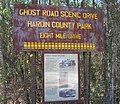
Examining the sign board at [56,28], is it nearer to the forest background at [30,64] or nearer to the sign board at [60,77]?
the sign board at [60,77]

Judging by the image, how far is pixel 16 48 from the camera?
6.18 m

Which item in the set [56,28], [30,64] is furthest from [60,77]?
[30,64]

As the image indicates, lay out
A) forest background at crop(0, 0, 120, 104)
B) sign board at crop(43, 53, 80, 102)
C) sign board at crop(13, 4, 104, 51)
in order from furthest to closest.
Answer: forest background at crop(0, 0, 120, 104)
sign board at crop(43, 53, 80, 102)
sign board at crop(13, 4, 104, 51)

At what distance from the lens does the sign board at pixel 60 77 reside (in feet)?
21.0

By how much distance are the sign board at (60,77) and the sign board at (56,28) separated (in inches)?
8.4

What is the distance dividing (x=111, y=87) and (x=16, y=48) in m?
3.50

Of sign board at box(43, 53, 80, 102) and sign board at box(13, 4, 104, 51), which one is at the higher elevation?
sign board at box(13, 4, 104, 51)

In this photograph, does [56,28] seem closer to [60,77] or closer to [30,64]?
[60,77]

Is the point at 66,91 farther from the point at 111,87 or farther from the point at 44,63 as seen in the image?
the point at 111,87

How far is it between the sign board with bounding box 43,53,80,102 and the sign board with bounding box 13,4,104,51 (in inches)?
8.4

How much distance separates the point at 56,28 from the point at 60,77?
105cm

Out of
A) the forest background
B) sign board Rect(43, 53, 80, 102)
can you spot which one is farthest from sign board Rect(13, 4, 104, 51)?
the forest background

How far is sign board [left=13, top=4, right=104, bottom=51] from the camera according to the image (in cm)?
627

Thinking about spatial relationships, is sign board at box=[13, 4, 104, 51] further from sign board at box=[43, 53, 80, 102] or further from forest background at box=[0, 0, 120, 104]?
forest background at box=[0, 0, 120, 104]
